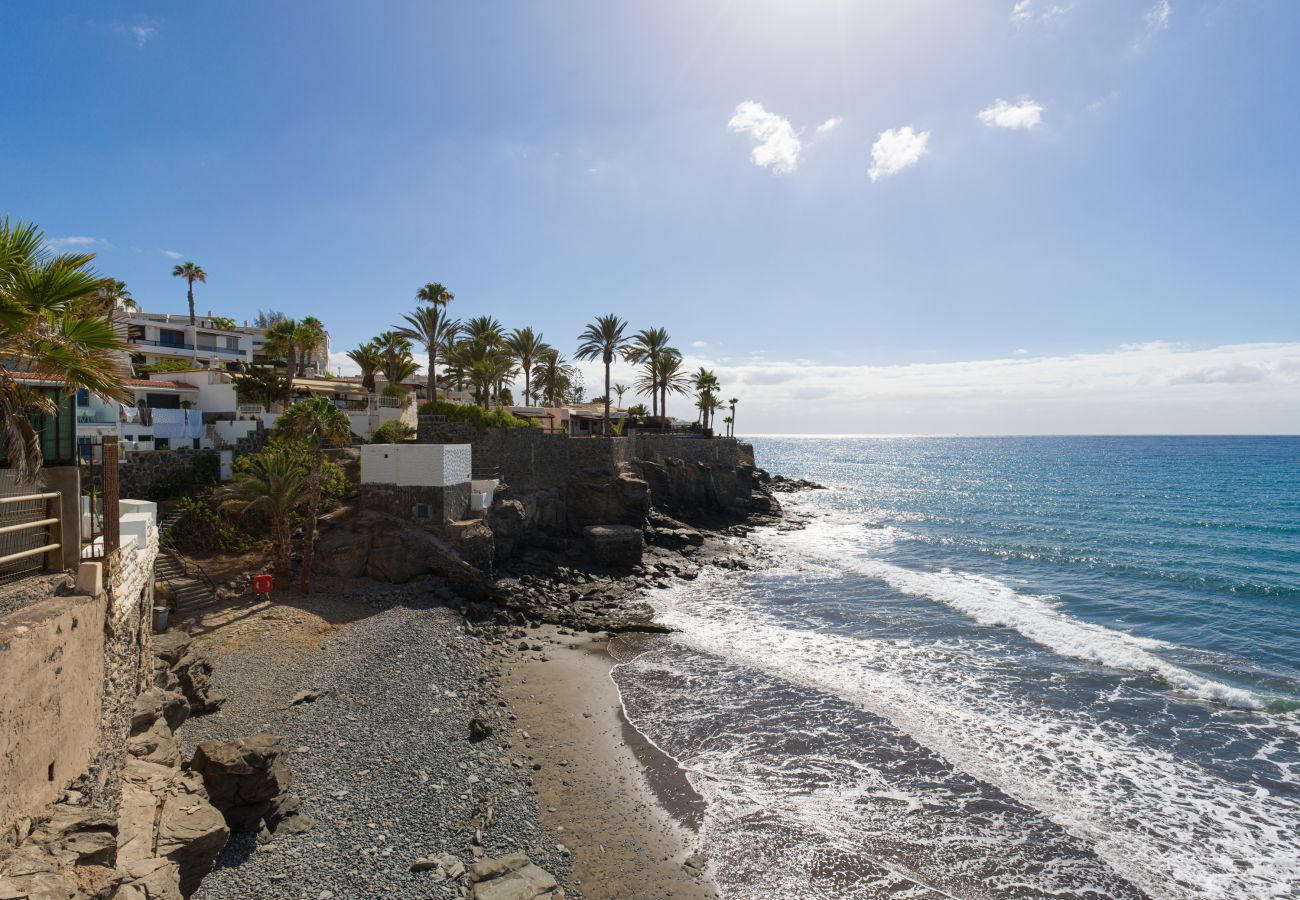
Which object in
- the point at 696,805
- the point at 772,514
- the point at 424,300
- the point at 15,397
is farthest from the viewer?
the point at 772,514

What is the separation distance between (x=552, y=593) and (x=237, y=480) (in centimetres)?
1492

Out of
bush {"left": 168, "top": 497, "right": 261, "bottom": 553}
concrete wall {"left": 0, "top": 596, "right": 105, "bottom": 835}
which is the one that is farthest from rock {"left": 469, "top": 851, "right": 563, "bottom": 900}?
bush {"left": 168, "top": 497, "right": 261, "bottom": 553}

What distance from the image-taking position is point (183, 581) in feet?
77.5

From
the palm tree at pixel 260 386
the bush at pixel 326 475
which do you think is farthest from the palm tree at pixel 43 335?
the palm tree at pixel 260 386

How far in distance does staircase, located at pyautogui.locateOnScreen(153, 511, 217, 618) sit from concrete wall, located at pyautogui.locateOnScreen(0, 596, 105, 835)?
1597 cm

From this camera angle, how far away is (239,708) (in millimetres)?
16453

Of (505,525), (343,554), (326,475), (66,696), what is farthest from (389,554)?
(66,696)

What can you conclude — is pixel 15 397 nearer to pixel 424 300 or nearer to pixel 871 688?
pixel 871 688

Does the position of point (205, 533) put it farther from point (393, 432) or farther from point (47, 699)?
point (47, 699)

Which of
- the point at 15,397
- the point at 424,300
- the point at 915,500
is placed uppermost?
the point at 424,300

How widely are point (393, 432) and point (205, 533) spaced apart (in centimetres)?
1251

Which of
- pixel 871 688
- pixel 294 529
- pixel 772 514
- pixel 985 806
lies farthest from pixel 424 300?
pixel 985 806

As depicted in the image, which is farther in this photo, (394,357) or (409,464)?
→ (394,357)

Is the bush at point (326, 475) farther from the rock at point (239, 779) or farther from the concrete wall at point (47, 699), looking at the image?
the concrete wall at point (47, 699)
